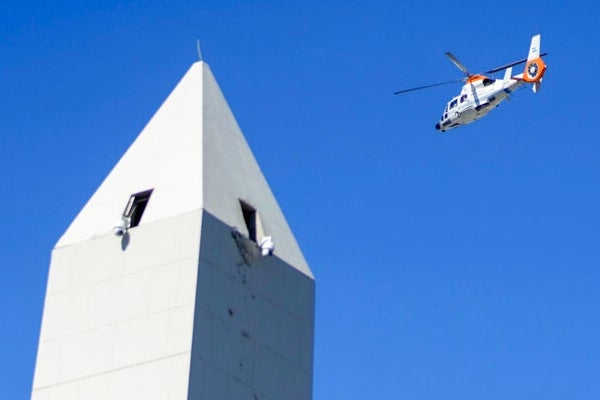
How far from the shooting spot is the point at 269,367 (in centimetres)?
3944

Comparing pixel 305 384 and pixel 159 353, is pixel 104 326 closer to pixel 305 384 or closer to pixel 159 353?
pixel 159 353

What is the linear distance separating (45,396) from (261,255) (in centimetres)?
671

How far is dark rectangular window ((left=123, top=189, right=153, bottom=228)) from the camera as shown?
41.0 m

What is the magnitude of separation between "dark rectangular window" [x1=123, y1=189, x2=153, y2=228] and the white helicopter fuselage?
43.9 meters

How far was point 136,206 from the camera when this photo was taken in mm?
41500

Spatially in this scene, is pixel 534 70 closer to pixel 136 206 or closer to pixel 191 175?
pixel 136 206

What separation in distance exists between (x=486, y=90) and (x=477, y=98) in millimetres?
678

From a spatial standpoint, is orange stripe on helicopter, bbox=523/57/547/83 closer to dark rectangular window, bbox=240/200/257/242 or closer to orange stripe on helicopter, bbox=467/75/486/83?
orange stripe on helicopter, bbox=467/75/486/83

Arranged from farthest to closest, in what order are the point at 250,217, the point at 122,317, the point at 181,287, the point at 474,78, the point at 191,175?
1. the point at 474,78
2. the point at 250,217
3. the point at 191,175
4. the point at 122,317
5. the point at 181,287

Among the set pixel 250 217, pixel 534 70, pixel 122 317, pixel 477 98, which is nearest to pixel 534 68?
pixel 534 70

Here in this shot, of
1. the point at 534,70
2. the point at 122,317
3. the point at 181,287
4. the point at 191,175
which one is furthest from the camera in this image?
the point at 534,70

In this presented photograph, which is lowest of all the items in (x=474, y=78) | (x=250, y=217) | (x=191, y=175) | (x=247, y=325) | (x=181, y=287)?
(x=247, y=325)

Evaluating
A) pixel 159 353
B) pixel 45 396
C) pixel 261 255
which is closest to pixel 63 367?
pixel 45 396

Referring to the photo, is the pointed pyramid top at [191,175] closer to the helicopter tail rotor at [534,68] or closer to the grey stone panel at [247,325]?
the grey stone panel at [247,325]
